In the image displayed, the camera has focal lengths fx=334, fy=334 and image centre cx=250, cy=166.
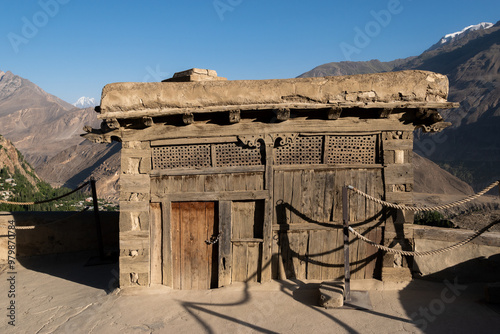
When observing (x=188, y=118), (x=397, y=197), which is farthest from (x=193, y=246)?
(x=397, y=197)

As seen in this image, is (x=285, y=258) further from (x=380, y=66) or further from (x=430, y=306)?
(x=380, y=66)

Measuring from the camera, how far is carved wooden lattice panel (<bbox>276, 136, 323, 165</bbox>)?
17.9 feet

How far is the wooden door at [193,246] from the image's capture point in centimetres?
566

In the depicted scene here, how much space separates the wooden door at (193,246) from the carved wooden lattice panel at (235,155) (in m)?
0.76

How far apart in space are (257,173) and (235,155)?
0.47 m

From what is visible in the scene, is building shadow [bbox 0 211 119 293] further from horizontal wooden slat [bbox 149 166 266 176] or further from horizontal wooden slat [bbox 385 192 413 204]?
horizontal wooden slat [bbox 385 192 413 204]

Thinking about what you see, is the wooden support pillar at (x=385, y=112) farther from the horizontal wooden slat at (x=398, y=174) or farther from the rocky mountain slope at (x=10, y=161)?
the rocky mountain slope at (x=10, y=161)

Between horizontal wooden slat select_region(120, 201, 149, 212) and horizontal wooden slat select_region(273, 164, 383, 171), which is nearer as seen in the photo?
horizontal wooden slat select_region(273, 164, 383, 171)

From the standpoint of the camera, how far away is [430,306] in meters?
4.85

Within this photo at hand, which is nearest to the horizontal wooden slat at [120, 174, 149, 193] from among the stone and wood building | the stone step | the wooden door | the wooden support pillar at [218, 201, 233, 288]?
the stone and wood building

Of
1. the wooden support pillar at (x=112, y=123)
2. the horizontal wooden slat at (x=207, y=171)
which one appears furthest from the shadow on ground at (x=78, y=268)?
the wooden support pillar at (x=112, y=123)

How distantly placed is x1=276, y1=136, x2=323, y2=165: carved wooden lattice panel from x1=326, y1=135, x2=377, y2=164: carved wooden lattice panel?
16cm


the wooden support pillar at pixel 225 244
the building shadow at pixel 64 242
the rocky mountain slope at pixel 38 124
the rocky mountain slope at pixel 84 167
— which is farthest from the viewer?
the rocky mountain slope at pixel 38 124

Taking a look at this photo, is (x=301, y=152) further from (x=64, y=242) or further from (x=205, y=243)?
(x=64, y=242)
